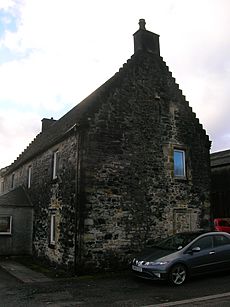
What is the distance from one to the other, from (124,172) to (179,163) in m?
3.39

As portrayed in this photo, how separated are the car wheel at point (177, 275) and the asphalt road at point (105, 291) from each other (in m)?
0.22

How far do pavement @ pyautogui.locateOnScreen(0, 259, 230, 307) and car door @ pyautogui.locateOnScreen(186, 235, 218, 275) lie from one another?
1.66m

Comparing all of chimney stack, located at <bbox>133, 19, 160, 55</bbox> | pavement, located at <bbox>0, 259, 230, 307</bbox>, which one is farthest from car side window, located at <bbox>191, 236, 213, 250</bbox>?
chimney stack, located at <bbox>133, 19, 160, 55</bbox>

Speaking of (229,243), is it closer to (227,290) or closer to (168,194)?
(227,290)

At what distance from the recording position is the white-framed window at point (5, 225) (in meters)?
17.7

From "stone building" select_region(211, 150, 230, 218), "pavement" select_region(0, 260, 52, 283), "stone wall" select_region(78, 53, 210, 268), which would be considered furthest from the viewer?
"stone building" select_region(211, 150, 230, 218)

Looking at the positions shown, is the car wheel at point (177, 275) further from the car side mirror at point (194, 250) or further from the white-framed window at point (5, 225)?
the white-framed window at point (5, 225)

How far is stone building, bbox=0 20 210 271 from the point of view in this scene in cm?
1320

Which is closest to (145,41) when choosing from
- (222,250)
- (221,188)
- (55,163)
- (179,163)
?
(179,163)

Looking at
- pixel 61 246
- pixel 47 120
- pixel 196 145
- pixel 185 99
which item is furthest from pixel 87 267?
pixel 47 120

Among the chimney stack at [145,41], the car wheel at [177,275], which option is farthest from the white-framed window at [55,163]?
the car wheel at [177,275]

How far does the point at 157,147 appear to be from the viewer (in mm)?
15469

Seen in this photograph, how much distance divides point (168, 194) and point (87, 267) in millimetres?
5047

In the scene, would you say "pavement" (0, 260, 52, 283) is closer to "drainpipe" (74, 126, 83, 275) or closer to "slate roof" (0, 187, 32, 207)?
"drainpipe" (74, 126, 83, 275)
